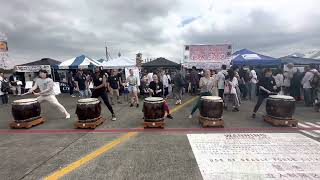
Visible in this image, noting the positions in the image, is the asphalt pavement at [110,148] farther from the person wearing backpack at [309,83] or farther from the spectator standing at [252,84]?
the spectator standing at [252,84]

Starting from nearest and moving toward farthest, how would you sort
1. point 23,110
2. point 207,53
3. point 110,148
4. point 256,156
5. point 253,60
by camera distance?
point 256,156 < point 110,148 < point 23,110 < point 207,53 < point 253,60

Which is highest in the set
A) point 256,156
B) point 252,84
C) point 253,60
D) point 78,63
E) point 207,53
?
point 207,53

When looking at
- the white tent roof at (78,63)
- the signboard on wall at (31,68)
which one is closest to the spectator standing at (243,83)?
the white tent roof at (78,63)

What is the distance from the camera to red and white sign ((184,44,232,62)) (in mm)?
13016

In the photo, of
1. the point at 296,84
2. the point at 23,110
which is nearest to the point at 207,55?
the point at 296,84

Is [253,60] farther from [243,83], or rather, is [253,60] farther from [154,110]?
[154,110]

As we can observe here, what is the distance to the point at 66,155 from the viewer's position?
4637 mm

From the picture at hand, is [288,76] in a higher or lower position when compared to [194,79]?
higher

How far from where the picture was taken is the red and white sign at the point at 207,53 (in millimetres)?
13016

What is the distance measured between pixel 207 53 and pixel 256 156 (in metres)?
9.64

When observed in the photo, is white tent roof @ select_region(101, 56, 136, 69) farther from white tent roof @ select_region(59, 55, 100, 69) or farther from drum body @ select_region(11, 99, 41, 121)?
drum body @ select_region(11, 99, 41, 121)

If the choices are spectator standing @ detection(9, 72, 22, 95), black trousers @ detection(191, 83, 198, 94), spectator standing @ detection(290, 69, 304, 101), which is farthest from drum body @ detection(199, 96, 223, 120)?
spectator standing @ detection(9, 72, 22, 95)

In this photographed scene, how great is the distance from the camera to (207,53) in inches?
525

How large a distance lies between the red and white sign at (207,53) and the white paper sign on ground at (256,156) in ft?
26.0
